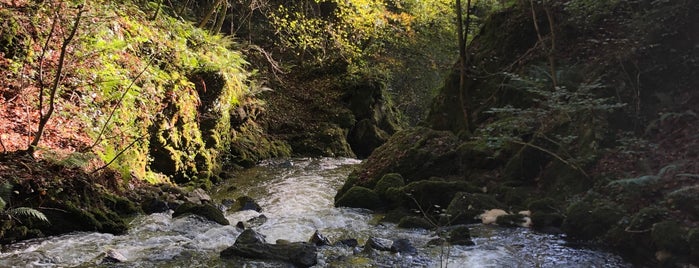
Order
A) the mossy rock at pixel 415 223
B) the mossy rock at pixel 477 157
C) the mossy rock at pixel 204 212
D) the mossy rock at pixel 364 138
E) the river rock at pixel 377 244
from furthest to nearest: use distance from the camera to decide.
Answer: the mossy rock at pixel 364 138 → the mossy rock at pixel 477 157 → the mossy rock at pixel 415 223 → the mossy rock at pixel 204 212 → the river rock at pixel 377 244

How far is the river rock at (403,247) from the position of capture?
5.99 meters

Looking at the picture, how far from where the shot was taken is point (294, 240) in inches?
259

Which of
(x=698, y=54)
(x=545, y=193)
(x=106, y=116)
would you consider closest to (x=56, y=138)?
(x=106, y=116)

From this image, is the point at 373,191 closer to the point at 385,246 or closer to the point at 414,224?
the point at 414,224

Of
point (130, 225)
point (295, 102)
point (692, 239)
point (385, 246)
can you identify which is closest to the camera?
point (692, 239)

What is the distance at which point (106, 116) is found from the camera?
327 inches

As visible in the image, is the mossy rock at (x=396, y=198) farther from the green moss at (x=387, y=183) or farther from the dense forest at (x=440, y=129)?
the green moss at (x=387, y=183)

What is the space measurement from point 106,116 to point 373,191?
4855 millimetres

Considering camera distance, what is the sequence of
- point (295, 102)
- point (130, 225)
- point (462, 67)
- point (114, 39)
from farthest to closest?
point (295, 102), point (462, 67), point (114, 39), point (130, 225)

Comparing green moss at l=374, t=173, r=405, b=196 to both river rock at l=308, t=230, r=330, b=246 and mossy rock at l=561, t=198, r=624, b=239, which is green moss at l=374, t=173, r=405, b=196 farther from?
mossy rock at l=561, t=198, r=624, b=239

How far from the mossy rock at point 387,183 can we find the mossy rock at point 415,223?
153 cm

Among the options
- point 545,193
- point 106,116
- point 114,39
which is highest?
point 114,39

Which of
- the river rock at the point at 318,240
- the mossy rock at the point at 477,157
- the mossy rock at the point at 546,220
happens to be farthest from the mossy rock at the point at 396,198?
the river rock at the point at 318,240

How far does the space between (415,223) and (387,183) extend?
1957mm
